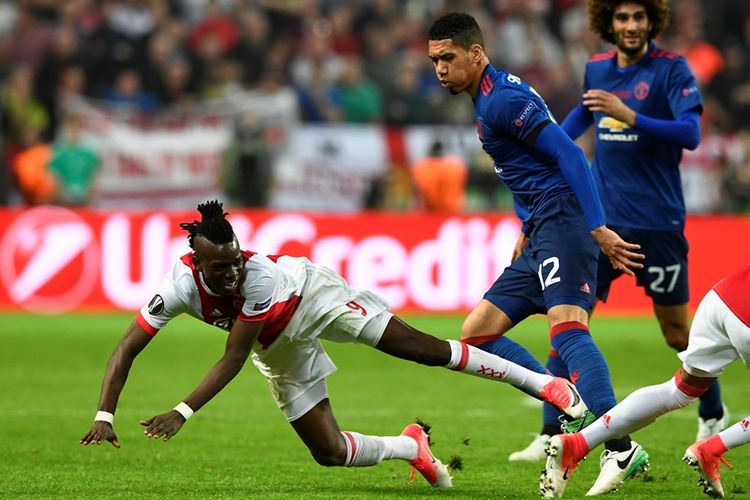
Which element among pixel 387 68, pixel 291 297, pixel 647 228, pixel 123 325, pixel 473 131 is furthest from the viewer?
pixel 387 68

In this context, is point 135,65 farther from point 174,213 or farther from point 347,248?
point 347,248

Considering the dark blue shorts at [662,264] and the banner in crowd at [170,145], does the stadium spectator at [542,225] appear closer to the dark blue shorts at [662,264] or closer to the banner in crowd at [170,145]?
the dark blue shorts at [662,264]

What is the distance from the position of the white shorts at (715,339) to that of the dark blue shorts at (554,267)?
826 mm

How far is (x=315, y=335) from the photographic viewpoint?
6.19 metres

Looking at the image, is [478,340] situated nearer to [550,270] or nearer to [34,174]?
[550,270]

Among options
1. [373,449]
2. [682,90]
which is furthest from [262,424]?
[682,90]

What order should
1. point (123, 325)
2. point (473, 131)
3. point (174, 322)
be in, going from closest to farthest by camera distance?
point (123, 325) < point (174, 322) < point (473, 131)

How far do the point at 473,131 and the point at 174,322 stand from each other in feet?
17.5

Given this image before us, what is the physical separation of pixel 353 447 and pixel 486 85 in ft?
6.30

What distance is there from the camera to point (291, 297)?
606 centimetres

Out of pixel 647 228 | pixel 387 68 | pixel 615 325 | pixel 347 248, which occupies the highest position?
pixel 387 68

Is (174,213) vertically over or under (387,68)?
under

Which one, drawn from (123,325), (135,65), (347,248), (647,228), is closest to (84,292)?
(123,325)

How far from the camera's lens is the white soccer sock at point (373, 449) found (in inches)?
248
